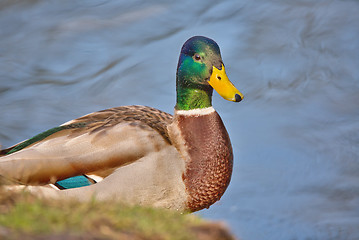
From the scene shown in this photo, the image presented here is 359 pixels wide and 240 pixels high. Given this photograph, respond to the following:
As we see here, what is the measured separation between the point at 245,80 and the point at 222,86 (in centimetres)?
438

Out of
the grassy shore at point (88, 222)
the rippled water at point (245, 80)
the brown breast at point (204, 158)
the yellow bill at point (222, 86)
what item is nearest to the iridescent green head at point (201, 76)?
the yellow bill at point (222, 86)

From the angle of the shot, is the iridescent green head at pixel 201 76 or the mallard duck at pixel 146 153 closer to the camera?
the mallard duck at pixel 146 153

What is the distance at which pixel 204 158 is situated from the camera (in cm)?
443

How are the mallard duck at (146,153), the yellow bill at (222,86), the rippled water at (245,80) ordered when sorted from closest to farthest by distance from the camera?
the mallard duck at (146,153)
the yellow bill at (222,86)
the rippled water at (245,80)

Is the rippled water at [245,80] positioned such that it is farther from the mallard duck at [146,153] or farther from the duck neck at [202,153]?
the mallard duck at [146,153]

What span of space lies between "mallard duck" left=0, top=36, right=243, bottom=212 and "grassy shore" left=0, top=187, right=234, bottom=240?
0.99m

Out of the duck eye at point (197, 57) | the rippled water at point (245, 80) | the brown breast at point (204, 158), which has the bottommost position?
the rippled water at point (245, 80)

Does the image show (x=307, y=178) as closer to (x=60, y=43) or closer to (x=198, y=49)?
(x=198, y=49)

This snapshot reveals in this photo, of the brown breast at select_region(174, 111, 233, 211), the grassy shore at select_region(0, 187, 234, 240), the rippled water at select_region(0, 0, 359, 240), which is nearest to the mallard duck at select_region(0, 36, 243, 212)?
the brown breast at select_region(174, 111, 233, 211)

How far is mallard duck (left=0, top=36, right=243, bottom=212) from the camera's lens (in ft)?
13.6

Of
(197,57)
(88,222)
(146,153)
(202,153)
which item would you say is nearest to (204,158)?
(202,153)

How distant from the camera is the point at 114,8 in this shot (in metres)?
10.3

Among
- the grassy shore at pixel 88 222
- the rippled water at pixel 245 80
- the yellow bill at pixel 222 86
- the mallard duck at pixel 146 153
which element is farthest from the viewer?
the rippled water at pixel 245 80

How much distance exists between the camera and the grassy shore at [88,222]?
248 centimetres
